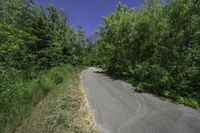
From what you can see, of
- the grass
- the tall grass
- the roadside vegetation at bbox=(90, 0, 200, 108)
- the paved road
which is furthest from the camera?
the roadside vegetation at bbox=(90, 0, 200, 108)

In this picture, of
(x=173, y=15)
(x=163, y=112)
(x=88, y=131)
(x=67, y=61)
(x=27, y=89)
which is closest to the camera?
(x=88, y=131)

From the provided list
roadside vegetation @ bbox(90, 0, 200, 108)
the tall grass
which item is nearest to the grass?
the tall grass

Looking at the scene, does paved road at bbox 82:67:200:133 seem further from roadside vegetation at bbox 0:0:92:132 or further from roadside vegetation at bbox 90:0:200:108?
roadside vegetation at bbox 0:0:92:132

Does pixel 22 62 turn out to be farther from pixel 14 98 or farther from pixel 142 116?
pixel 142 116

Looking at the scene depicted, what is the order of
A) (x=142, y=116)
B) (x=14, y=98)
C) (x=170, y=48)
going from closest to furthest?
(x=142, y=116) < (x=14, y=98) < (x=170, y=48)

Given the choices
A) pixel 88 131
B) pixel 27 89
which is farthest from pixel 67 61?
pixel 88 131

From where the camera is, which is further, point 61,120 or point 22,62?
point 22,62

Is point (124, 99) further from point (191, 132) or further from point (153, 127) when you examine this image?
point (191, 132)

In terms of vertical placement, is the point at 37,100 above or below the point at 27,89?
below

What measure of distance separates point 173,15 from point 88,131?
381 inches

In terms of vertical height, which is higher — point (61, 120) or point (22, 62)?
point (22, 62)

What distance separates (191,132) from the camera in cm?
443

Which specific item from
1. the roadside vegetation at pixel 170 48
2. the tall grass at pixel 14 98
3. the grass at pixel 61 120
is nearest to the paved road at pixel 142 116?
the grass at pixel 61 120

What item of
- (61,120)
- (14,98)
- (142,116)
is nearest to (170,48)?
(142,116)
